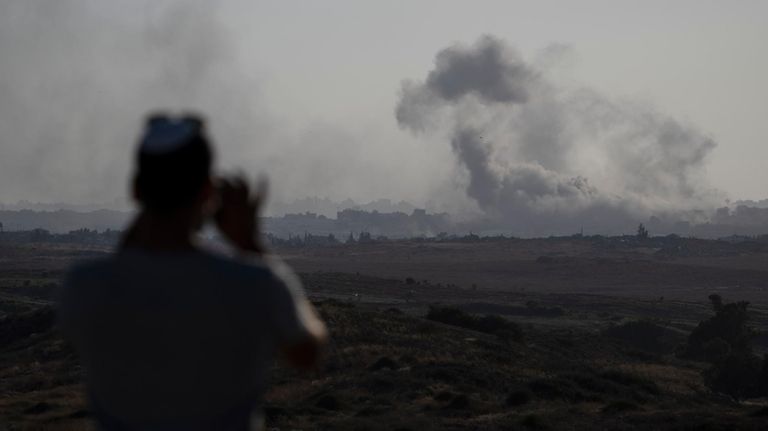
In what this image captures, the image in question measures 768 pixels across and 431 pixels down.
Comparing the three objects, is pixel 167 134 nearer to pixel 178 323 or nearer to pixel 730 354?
pixel 178 323

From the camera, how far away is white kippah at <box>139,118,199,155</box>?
11.9 ft

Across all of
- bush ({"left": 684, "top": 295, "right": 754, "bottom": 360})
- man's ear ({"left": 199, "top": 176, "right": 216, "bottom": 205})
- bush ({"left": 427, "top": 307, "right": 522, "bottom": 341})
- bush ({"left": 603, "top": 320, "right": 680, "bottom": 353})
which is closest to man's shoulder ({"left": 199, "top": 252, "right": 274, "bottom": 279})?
man's ear ({"left": 199, "top": 176, "right": 216, "bottom": 205})

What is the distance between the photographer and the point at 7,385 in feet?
115

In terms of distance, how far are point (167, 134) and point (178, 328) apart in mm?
606

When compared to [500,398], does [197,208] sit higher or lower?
higher

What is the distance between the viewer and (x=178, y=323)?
11.6ft

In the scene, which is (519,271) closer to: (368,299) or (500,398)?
(368,299)

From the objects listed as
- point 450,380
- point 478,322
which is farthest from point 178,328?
point 478,322

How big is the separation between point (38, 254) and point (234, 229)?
188384 mm

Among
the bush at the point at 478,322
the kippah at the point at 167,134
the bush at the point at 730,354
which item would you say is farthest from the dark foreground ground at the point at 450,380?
the kippah at the point at 167,134

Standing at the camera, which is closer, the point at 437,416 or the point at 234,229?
the point at 234,229

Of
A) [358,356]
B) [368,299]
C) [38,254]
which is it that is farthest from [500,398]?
[38,254]

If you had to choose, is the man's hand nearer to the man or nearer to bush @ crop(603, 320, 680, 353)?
the man

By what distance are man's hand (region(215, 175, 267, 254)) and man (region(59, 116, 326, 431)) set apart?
0.24m
